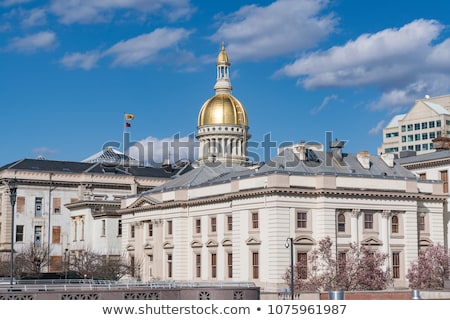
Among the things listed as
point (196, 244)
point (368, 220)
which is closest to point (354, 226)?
point (368, 220)

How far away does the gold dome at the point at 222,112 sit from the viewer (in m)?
120

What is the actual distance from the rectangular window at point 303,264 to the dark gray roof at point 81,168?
1998 inches

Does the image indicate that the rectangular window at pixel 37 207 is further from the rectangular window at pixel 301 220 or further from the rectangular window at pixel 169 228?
the rectangular window at pixel 301 220

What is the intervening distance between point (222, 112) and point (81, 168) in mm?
20770

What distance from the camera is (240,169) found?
90.4 metres

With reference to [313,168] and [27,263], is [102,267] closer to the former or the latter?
[27,263]

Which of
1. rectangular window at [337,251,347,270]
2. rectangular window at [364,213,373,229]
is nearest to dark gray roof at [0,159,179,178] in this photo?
rectangular window at [364,213,373,229]

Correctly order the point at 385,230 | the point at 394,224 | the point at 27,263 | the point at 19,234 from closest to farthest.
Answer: the point at 385,230
the point at 394,224
the point at 27,263
the point at 19,234

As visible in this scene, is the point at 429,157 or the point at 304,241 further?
the point at 429,157

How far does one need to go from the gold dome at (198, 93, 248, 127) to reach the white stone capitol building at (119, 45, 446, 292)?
31.1 m

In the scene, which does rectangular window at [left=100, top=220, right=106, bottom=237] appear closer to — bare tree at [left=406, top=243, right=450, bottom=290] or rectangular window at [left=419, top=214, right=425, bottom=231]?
rectangular window at [left=419, top=214, right=425, bottom=231]

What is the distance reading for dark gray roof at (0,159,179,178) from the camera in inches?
4424

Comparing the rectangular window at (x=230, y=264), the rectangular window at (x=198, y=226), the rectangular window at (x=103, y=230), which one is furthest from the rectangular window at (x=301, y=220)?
the rectangular window at (x=103, y=230)

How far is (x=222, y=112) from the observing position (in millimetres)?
120375
